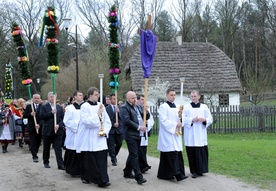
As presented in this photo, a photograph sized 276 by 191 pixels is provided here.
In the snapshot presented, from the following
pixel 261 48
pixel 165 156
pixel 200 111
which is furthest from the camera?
pixel 261 48

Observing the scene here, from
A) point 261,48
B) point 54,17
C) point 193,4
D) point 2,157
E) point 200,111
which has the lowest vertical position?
point 2,157

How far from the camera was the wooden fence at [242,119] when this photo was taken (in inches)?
843

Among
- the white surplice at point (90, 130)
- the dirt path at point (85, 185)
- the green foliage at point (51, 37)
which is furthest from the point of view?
the green foliage at point (51, 37)

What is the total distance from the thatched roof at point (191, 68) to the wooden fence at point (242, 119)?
10.4 m

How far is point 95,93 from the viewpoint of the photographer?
28.2 feet

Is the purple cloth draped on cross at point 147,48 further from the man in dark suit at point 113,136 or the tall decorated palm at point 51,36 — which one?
the tall decorated palm at point 51,36

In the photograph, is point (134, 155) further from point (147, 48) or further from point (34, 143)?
point (34, 143)

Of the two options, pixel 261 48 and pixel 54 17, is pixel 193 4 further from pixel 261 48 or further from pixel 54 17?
pixel 54 17

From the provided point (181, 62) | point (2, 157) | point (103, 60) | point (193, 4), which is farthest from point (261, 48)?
point (2, 157)

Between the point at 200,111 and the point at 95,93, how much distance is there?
2.73 meters

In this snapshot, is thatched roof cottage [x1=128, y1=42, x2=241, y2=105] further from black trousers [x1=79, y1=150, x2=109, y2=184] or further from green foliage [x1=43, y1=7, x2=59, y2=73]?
black trousers [x1=79, y1=150, x2=109, y2=184]

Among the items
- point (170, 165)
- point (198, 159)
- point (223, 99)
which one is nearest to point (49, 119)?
point (170, 165)

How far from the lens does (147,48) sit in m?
8.85

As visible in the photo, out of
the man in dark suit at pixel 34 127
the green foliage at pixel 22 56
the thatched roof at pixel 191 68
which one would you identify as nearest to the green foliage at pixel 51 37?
the green foliage at pixel 22 56
